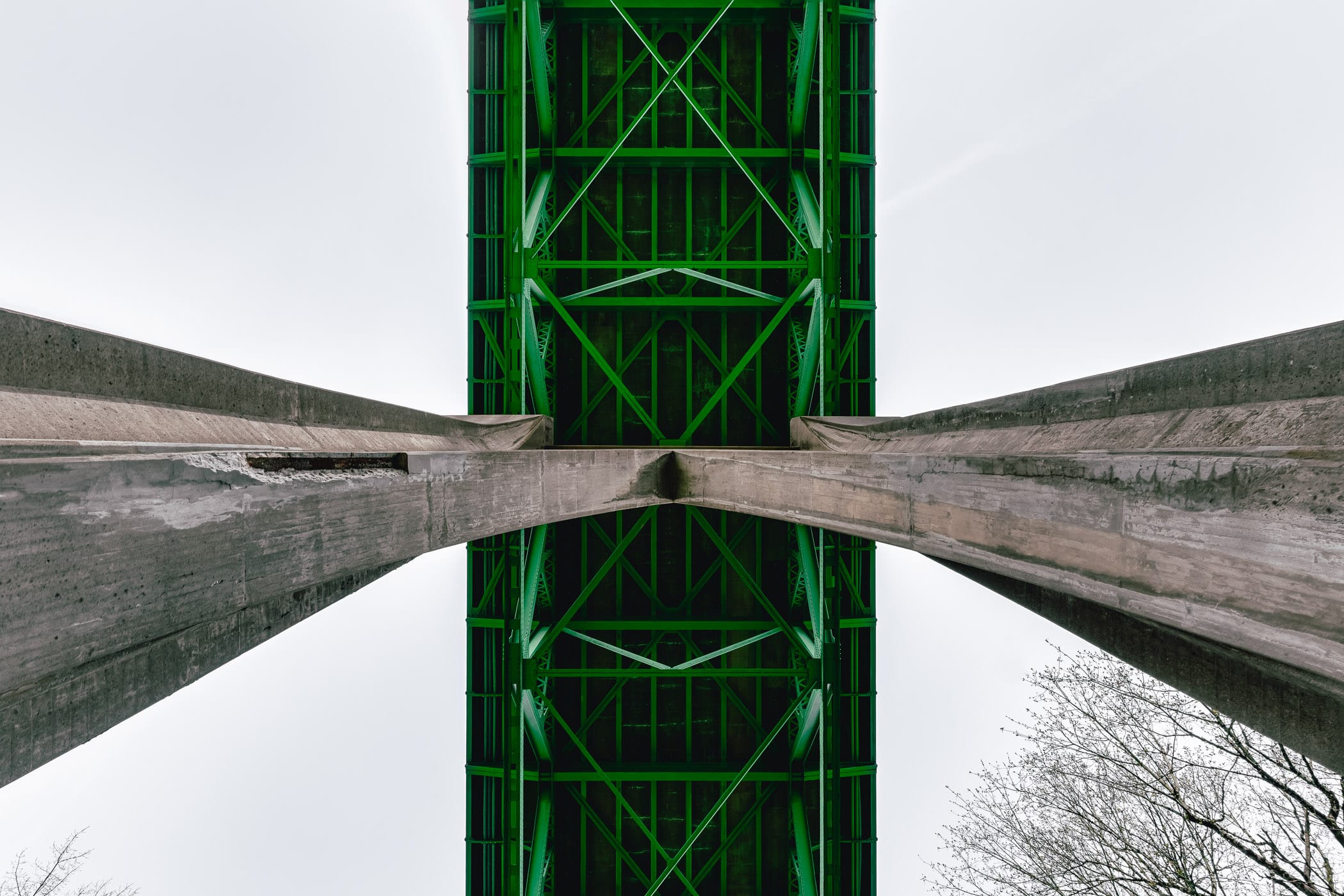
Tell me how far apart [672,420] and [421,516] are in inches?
261

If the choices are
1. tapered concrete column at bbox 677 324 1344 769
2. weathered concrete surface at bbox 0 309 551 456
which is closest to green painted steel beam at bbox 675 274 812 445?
tapered concrete column at bbox 677 324 1344 769

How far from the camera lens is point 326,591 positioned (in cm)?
303

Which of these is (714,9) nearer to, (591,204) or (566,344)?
(591,204)

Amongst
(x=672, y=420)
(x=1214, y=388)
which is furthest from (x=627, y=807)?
(x=1214, y=388)

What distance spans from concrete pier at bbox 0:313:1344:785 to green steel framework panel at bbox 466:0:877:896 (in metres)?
5.37

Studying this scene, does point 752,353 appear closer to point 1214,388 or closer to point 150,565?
point 1214,388

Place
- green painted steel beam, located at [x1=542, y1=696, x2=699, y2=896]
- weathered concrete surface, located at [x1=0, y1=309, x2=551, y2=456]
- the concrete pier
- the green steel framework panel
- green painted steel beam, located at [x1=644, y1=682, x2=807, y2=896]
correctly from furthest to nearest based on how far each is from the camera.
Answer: the green steel framework panel, green painted steel beam, located at [x1=542, y1=696, x2=699, y2=896], green painted steel beam, located at [x1=644, y1=682, x2=807, y2=896], weathered concrete surface, located at [x1=0, y1=309, x2=551, y2=456], the concrete pier

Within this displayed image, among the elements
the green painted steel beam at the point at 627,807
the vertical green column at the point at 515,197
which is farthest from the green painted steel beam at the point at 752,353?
the green painted steel beam at the point at 627,807

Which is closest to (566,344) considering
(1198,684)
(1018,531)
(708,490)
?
(708,490)

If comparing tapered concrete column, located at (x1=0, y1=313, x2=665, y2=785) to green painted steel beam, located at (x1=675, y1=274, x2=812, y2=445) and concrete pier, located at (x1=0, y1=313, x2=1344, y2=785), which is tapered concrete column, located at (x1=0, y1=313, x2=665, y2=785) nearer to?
concrete pier, located at (x1=0, y1=313, x2=1344, y2=785)

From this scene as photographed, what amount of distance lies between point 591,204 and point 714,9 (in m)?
3.25

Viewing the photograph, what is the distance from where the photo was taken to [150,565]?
6.35ft

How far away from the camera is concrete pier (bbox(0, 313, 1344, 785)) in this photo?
1.74 meters

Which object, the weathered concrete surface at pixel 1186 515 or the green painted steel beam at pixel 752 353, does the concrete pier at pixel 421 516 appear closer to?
the weathered concrete surface at pixel 1186 515
